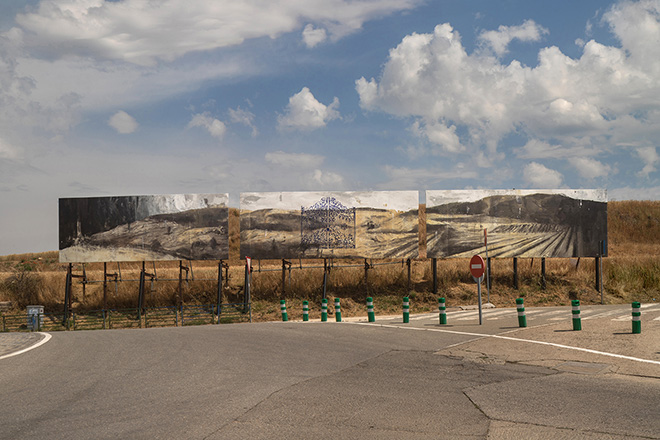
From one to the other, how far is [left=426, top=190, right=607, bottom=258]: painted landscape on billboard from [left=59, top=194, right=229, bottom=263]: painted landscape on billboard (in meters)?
13.1

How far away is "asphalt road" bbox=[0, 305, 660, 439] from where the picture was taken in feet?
24.1

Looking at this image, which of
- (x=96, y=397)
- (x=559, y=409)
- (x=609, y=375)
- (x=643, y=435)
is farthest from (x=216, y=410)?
(x=609, y=375)

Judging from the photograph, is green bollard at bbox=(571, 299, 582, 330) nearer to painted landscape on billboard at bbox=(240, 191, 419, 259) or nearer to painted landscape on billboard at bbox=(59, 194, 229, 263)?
painted landscape on billboard at bbox=(240, 191, 419, 259)

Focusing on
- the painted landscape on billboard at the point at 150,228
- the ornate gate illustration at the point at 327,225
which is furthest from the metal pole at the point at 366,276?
the painted landscape on billboard at the point at 150,228

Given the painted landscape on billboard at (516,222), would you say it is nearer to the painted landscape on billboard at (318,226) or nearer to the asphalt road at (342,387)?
the painted landscape on billboard at (318,226)

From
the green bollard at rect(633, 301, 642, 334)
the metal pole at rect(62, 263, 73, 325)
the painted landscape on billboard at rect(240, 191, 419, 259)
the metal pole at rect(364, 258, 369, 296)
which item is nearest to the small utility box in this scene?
the metal pole at rect(62, 263, 73, 325)

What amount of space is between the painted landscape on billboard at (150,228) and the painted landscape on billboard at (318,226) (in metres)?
2.02

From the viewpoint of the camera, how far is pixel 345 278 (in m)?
37.2

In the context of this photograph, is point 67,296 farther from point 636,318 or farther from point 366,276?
point 636,318

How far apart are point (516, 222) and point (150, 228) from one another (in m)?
22.5

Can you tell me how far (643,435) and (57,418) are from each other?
7.32 m

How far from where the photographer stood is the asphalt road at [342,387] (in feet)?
24.1

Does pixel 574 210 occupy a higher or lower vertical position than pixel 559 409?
higher

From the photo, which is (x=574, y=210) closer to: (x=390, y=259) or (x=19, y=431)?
(x=390, y=259)
